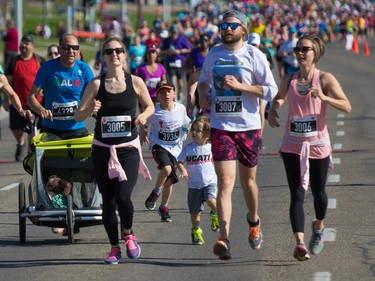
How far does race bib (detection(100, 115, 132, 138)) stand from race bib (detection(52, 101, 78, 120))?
7.51 feet

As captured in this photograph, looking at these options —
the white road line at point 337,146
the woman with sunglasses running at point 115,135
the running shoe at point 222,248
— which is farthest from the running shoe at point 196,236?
the white road line at point 337,146

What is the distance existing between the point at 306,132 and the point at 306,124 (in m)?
0.06

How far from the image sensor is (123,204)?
1006cm

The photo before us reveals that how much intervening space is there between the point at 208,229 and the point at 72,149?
147cm

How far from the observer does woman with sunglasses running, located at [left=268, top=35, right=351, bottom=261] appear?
32.3ft

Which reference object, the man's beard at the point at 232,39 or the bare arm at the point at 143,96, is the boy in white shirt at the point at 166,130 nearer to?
the bare arm at the point at 143,96

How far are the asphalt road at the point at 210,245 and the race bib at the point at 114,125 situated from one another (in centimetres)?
100

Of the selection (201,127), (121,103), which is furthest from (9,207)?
(121,103)

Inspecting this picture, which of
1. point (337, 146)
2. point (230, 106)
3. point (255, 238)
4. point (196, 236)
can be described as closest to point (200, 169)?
point (196, 236)

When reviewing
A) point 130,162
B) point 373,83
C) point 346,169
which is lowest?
point 373,83

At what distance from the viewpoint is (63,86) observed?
12367 mm

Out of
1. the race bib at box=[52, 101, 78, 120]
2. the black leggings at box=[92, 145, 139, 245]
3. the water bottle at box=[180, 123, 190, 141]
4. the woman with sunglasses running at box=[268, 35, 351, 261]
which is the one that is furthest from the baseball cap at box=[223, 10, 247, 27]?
the water bottle at box=[180, 123, 190, 141]

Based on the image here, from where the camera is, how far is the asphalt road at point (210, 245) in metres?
9.62

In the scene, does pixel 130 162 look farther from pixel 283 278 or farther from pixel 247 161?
A: pixel 283 278
